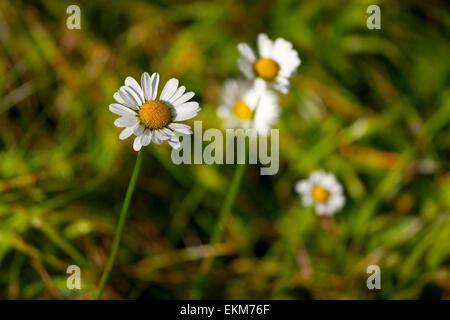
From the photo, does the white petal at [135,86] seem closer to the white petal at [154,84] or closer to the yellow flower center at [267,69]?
the white petal at [154,84]

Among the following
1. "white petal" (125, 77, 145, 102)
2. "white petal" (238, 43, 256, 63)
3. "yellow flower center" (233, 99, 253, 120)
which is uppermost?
"yellow flower center" (233, 99, 253, 120)

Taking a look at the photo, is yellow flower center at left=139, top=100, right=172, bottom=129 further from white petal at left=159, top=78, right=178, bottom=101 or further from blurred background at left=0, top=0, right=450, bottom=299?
blurred background at left=0, top=0, right=450, bottom=299

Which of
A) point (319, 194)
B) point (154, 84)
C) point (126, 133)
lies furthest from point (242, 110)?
point (126, 133)

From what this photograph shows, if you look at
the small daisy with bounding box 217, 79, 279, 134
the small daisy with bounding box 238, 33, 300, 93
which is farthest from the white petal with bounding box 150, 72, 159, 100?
the small daisy with bounding box 217, 79, 279, 134

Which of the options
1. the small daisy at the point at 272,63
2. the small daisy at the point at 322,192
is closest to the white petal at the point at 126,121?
the small daisy at the point at 272,63

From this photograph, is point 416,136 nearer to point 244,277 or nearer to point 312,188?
point 312,188
